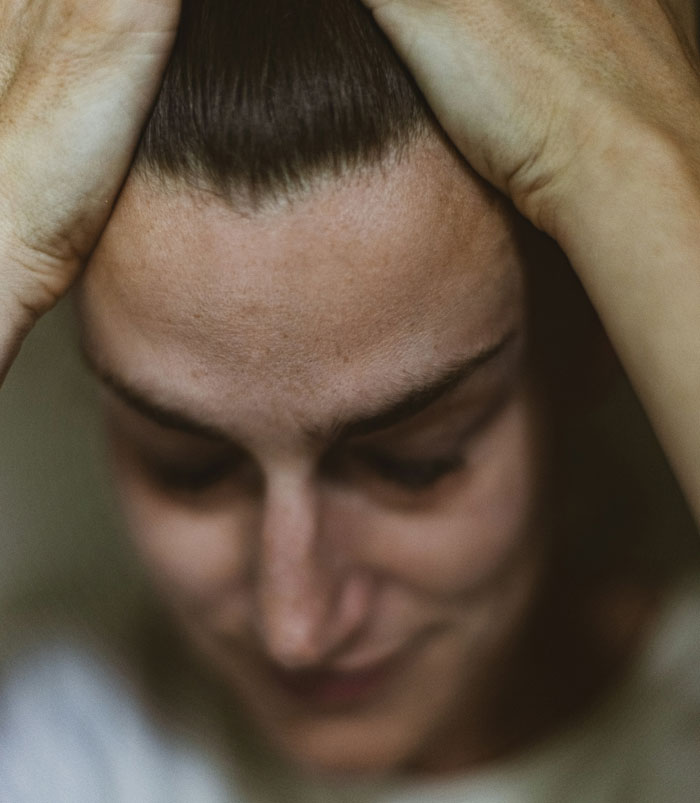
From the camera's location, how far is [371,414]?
0.64m

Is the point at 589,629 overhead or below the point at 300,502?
below

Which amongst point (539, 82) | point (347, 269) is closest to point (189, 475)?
point (347, 269)

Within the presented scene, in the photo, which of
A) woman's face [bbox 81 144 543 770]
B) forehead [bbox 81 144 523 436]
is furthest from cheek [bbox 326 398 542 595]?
forehead [bbox 81 144 523 436]

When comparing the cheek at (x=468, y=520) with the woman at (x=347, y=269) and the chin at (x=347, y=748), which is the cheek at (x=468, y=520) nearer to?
the woman at (x=347, y=269)

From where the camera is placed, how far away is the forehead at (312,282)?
59 cm

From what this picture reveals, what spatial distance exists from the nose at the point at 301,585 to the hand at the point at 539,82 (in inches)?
10.3

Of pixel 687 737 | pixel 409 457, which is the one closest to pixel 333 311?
pixel 409 457

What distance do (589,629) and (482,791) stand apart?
179 mm

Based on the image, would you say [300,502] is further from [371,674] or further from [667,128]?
[667,128]

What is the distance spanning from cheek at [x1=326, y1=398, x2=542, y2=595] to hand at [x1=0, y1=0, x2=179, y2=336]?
0.89ft

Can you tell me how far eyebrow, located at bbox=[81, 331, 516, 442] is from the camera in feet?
2.09

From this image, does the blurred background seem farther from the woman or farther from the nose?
the nose

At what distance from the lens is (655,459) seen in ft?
2.54

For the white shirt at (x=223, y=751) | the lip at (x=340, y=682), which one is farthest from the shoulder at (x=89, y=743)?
the lip at (x=340, y=682)
